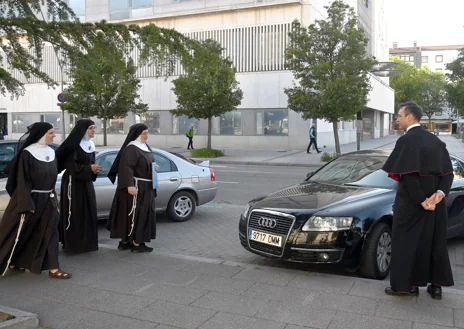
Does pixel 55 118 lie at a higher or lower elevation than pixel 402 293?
higher

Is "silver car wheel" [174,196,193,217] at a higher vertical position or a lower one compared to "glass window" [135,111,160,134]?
lower

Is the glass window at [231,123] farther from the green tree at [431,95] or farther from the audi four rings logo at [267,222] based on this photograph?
the green tree at [431,95]

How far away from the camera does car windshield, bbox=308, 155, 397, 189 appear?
641 cm

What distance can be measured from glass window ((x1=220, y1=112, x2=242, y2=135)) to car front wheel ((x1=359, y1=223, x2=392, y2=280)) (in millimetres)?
27396

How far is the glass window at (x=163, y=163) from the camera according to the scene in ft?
30.4

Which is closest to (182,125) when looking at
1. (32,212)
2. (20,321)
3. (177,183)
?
(177,183)

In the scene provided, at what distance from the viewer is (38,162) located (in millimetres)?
5340

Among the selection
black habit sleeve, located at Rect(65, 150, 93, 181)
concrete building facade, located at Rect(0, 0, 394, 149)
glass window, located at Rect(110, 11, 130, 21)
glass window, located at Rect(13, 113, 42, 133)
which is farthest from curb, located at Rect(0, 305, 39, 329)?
glass window, located at Rect(13, 113, 42, 133)

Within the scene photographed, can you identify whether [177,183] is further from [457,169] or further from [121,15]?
[121,15]

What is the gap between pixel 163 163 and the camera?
934 centimetres

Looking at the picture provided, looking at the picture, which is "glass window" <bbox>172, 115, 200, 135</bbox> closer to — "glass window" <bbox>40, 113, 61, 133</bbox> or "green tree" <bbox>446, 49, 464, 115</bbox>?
"glass window" <bbox>40, 113, 61, 133</bbox>

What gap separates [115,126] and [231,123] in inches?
365

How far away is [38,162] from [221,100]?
20.1 m

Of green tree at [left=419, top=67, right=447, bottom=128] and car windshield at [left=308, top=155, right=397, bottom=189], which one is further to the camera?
green tree at [left=419, top=67, right=447, bottom=128]
